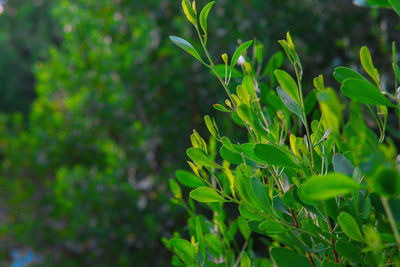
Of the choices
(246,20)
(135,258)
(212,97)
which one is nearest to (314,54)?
(246,20)

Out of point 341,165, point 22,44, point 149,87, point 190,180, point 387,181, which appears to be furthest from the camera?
point 22,44

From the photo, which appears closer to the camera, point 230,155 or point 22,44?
point 230,155

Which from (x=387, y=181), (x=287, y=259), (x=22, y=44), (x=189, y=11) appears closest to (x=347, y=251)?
(x=287, y=259)

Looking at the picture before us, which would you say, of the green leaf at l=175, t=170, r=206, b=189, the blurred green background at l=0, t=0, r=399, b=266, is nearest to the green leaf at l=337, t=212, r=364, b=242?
the green leaf at l=175, t=170, r=206, b=189

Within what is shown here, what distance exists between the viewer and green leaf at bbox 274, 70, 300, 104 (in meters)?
0.37

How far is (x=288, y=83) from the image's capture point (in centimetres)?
37

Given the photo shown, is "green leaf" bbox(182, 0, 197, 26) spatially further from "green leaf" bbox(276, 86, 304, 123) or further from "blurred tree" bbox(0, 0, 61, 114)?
"blurred tree" bbox(0, 0, 61, 114)

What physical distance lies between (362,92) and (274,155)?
0.32ft

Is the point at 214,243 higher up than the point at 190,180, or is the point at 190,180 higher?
the point at 190,180

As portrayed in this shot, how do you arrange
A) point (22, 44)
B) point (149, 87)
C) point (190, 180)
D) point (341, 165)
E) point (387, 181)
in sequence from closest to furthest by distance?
point (387, 181)
point (341, 165)
point (190, 180)
point (149, 87)
point (22, 44)

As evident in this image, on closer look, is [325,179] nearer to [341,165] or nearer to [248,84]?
[341,165]

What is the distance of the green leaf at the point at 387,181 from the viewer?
22 cm

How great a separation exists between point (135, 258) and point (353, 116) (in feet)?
7.82

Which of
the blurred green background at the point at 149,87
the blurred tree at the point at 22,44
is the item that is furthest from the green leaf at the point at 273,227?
the blurred tree at the point at 22,44
